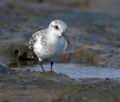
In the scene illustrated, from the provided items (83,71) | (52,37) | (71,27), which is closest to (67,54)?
(83,71)

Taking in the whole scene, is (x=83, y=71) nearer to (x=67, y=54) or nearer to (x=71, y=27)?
(x=67, y=54)

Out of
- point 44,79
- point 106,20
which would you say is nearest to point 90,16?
point 106,20

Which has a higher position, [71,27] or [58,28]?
[71,27]

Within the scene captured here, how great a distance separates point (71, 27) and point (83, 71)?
20.8ft

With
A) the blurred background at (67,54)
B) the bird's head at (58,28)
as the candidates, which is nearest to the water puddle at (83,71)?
the blurred background at (67,54)

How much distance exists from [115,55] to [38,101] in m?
5.50

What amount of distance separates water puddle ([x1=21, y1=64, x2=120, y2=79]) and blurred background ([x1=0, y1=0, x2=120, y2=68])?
693 millimetres

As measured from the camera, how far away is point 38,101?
828cm

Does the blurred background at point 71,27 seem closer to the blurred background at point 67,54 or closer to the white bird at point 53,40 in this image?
the blurred background at point 67,54

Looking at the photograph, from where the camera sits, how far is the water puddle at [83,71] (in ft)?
35.6

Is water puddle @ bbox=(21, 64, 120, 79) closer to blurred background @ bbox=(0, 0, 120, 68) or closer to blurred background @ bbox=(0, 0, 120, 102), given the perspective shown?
blurred background @ bbox=(0, 0, 120, 102)

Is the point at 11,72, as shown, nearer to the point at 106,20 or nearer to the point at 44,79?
the point at 44,79

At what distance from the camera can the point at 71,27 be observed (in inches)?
696

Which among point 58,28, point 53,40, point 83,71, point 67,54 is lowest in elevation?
point 83,71
